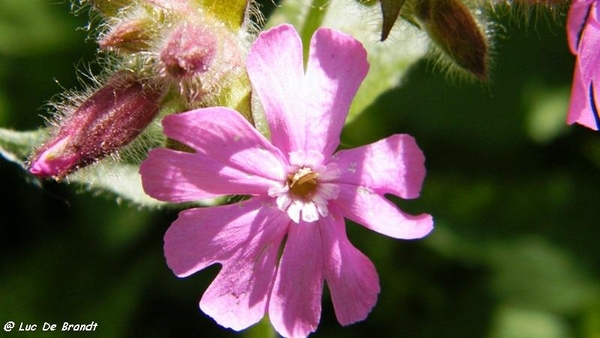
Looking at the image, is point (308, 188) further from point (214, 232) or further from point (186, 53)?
point (186, 53)

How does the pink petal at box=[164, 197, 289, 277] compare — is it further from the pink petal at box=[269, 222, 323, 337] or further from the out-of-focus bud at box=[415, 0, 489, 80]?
the out-of-focus bud at box=[415, 0, 489, 80]

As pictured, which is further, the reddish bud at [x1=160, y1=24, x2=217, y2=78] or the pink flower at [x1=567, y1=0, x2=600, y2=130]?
the pink flower at [x1=567, y1=0, x2=600, y2=130]

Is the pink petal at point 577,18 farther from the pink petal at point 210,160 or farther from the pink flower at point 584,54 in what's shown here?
the pink petal at point 210,160

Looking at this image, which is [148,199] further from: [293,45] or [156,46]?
[293,45]

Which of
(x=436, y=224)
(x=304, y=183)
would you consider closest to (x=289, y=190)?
(x=304, y=183)

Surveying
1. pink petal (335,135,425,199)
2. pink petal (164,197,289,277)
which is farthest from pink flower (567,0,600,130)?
pink petal (164,197,289,277)
